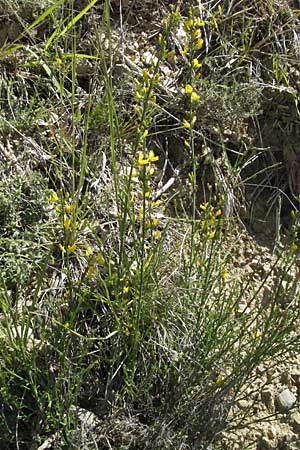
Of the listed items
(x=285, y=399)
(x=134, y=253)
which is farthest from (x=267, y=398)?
(x=134, y=253)

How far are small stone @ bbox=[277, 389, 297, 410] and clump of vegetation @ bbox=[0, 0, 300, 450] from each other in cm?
12

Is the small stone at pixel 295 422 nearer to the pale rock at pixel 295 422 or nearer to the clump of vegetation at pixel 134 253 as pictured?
the pale rock at pixel 295 422

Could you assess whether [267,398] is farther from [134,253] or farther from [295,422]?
[134,253]

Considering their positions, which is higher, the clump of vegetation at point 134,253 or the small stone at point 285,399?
the clump of vegetation at point 134,253

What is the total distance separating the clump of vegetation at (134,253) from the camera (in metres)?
1.75

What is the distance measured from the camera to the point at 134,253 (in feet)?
5.98

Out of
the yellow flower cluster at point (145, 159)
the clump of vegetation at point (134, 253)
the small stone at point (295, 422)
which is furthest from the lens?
the small stone at point (295, 422)

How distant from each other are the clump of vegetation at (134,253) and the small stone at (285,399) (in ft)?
0.38

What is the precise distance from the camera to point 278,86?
2.61m

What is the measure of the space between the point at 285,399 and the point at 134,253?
684 mm

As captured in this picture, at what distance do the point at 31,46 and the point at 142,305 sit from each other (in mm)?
1095

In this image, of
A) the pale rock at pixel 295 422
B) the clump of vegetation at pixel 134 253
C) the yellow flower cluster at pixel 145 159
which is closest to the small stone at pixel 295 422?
the pale rock at pixel 295 422

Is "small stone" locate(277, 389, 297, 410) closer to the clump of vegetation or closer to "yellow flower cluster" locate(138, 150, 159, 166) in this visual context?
the clump of vegetation

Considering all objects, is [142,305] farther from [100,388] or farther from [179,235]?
[179,235]
